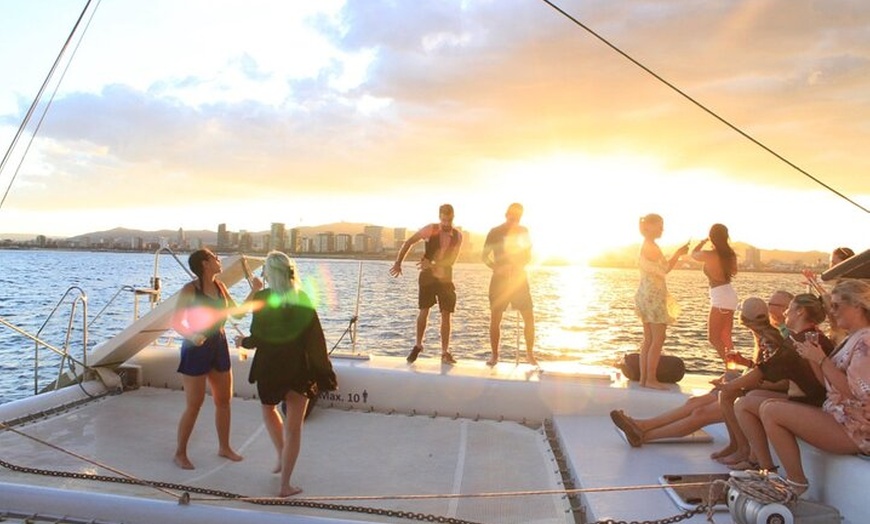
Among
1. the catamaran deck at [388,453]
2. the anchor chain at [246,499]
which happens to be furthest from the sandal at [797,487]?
the anchor chain at [246,499]

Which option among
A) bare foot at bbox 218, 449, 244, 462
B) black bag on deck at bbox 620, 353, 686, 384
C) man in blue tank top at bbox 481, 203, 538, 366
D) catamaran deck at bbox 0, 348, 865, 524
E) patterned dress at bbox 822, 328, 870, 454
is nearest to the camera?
patterned dress at bbox 822, 328, 870, 454

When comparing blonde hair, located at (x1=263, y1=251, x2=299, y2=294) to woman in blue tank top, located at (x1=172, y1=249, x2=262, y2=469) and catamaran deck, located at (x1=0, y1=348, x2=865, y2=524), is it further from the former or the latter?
catamaran deck, located at (x1=0, y1=348, x2=865, y2=524)

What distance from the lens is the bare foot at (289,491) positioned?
3898 millimetres

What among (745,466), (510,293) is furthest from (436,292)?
(745,466)

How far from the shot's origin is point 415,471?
4480 mm

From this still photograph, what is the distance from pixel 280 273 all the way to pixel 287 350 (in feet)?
1.52

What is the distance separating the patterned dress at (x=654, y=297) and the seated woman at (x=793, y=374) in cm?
177

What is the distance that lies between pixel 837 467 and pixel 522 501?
170 centimetres

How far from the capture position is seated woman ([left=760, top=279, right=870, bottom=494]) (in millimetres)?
3064

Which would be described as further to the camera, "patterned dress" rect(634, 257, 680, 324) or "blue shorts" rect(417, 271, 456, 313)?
"blue shorts" rect(417, 271, 456, 313)

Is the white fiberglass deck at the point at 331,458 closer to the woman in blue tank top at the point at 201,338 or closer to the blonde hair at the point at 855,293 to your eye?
the woman in blue tank top at the point at 201,338

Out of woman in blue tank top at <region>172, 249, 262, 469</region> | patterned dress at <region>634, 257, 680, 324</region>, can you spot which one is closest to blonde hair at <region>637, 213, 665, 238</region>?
patterned dress at <region>634, 257, 680, 324</region>

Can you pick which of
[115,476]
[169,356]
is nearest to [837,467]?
[115,476]

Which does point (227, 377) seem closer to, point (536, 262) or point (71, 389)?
point (71, 389)
